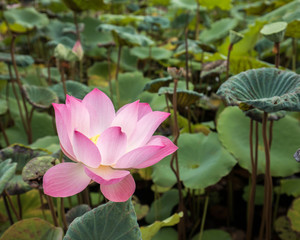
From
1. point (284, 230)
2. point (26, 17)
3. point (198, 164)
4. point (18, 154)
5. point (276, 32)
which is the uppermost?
point (276, 32)

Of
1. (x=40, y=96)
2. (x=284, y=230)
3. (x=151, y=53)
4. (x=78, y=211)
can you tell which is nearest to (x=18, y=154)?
(x=78, y=211)

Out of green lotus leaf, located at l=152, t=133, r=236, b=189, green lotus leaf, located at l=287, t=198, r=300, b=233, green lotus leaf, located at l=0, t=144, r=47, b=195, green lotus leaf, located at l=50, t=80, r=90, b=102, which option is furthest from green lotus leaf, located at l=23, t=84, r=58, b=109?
green lotus leaf, located at l=287, t=198, r=300, b=233

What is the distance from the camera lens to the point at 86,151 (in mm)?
363

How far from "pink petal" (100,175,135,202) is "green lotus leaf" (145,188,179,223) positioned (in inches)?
23.8

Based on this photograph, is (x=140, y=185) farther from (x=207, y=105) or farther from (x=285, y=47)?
(x=285, y=47)

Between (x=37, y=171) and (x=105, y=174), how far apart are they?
19cm

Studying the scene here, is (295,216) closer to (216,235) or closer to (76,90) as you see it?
(216,235)

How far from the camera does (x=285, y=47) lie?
145cm

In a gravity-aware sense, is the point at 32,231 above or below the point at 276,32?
below

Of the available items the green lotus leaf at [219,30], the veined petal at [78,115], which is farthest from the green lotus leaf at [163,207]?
the green lotus leaf at [219,30]

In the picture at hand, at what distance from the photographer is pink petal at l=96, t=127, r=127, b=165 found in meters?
0.38

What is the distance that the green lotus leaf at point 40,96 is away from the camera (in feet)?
3.20

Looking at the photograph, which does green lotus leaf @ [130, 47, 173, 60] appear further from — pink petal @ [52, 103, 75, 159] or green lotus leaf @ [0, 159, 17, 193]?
pink petal @ [52, 103, 75, 159]

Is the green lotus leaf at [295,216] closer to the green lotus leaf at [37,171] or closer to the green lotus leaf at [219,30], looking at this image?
the green lotus leaf at [37,171]
